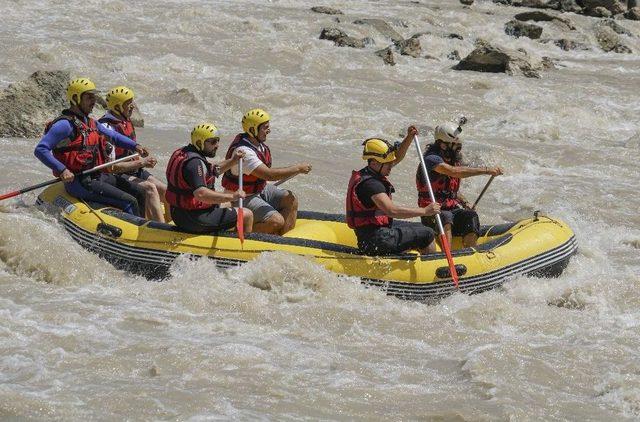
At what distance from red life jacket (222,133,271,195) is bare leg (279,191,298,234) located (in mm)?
233

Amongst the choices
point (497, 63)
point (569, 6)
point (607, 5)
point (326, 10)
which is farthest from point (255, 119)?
point (607, 5)

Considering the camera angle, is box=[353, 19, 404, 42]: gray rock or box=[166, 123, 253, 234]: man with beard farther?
box=[353, 19, 404, 42]: gray rock

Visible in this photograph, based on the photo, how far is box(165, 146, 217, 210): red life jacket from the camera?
8078mm

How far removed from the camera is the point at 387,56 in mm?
20938

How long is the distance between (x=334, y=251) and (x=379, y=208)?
1.74 ft

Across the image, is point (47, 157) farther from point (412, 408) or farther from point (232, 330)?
point (412, 408)

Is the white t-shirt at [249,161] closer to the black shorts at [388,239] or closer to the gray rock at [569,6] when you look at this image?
the black shorts at [388,239]

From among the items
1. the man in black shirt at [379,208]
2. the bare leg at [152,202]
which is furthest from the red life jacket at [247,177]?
the man in black shirt at [379,208]

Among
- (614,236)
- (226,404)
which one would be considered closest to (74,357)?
(226,404)

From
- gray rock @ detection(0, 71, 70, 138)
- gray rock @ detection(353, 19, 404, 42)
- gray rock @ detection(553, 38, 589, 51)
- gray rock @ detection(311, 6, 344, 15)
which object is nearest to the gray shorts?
gray rock @ detection(0, 71, 70, 138)

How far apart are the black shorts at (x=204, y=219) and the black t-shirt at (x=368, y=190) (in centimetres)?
104

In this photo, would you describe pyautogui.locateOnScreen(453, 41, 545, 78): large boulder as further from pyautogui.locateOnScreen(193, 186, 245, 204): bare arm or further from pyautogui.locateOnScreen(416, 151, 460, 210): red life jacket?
pyautogui.locateOnScreen(193, 186, 245, 204): bare arm

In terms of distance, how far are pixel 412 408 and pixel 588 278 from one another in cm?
317

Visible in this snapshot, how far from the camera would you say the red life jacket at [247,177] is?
8.52 metres
